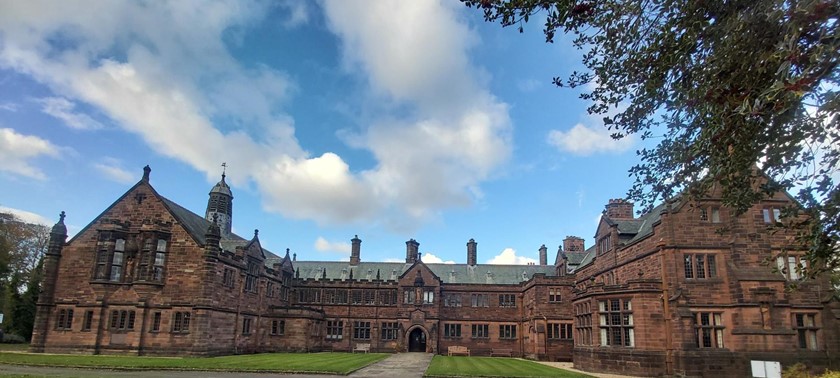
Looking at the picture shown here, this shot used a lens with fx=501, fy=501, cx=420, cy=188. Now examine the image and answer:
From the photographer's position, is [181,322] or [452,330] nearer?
[181,322]

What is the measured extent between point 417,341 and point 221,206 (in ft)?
77.2

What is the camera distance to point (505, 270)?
5453 centimetres

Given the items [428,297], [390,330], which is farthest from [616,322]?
[390,330]

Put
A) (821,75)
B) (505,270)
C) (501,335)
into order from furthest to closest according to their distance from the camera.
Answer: (505,270), (501,335), (821,75)

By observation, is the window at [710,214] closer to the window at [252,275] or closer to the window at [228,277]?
the window at [228,277]

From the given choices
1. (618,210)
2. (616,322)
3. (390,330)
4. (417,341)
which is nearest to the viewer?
(616,322)

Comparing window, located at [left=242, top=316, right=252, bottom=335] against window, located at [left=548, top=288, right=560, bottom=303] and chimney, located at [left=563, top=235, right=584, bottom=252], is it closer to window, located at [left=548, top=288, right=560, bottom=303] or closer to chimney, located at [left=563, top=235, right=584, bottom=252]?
window, located at [left=548, top=288, right=560, bottom=303]

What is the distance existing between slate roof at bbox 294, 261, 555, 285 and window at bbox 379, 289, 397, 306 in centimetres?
172

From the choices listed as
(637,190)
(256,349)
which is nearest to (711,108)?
(637,190)

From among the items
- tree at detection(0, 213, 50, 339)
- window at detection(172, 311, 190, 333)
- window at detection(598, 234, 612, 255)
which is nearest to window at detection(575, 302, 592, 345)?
window at detection(598, 234, 612, 255)

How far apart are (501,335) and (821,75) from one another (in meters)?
45.4

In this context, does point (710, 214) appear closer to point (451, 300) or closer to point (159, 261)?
point (451, 300)

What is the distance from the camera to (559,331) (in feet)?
141

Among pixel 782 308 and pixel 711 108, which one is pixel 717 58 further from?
pixel 782 308
